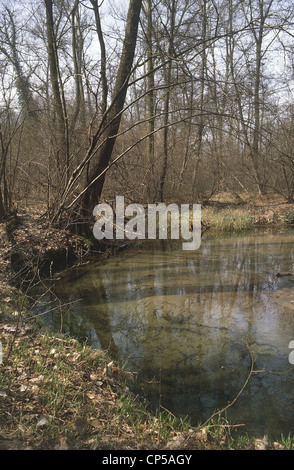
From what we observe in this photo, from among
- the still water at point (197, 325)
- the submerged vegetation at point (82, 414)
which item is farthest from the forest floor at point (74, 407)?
the still water at point (197, 325)

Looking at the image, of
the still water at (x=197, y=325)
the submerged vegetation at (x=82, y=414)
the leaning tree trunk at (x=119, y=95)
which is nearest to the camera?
the submerged vegetation at (x=82, y=414)

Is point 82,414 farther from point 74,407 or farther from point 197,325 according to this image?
point 197,325

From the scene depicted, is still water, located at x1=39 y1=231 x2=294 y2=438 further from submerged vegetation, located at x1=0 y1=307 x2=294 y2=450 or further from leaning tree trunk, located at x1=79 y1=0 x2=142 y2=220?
leaning tree trunk, located at x1=79 y1=0 x2=142 y2=220

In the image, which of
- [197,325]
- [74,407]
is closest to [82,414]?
[74,407]

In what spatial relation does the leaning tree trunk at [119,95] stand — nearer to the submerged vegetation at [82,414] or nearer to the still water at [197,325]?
the still water at [197,325]

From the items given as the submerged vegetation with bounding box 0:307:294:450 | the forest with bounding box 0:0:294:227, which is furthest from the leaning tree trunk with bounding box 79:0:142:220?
the submerged vegetation with bounding box 0:307:294:450

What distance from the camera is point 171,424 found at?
3020 mm

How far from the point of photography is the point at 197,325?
17.3ft

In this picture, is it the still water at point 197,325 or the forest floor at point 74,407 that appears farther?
the still water at point 197,325

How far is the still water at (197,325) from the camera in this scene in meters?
3.54

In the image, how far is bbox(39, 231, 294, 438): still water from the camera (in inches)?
139

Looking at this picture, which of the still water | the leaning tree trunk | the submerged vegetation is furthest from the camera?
the leaning tree trunk

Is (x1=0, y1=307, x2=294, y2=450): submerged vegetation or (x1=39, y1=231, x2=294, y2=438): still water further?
(x1=39, y1=231, x2=294, y2=438): still water

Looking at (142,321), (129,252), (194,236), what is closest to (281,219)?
(194,236)
